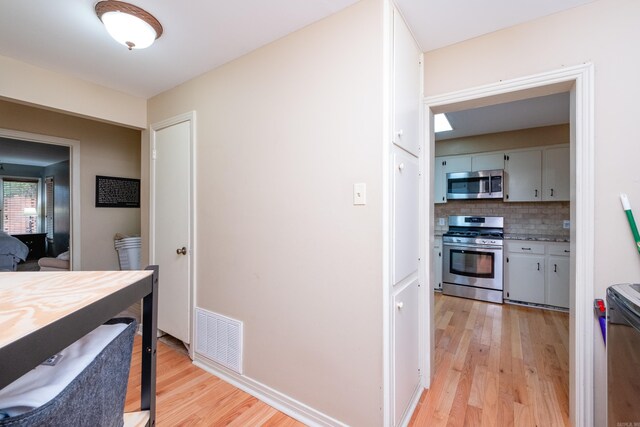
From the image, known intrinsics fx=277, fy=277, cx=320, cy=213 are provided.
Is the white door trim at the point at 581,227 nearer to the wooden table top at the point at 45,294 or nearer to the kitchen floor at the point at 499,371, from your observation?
the kitchen floor at the point at 499,371

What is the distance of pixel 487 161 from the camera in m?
4.20

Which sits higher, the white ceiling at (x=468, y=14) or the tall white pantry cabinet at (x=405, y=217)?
the white ceiling at (x=468, y=14)

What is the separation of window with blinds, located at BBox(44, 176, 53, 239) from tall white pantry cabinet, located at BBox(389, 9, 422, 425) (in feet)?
29.4

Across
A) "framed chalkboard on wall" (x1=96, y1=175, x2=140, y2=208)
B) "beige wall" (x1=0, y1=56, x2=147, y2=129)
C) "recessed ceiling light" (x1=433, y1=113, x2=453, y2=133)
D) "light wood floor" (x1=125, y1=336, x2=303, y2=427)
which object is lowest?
"light wood floor" (x1=125, y1=336, x2=303, y2=427)

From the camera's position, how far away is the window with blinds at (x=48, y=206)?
7068mm

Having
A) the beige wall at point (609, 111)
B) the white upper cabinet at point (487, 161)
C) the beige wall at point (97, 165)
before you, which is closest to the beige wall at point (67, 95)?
the beige wall at point (97, 165)

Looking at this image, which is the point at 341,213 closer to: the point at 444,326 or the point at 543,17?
the point at 543,17

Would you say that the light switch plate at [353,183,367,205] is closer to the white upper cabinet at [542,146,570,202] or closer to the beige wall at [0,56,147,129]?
the beige wall at [0,56,147,129]

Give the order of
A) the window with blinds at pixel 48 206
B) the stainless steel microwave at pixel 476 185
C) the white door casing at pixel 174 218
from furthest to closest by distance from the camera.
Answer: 1. the window with blinds at pixel 48 206
2. the stainless steel microwave at pixel 476 185
3. the white door casing at pixel 174 218

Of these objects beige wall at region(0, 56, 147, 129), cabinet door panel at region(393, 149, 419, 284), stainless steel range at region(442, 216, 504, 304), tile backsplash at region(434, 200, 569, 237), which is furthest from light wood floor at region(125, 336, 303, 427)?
tile backsplash at region(434, 200, 569, 237)

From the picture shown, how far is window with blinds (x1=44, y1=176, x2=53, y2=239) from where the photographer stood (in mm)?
7068

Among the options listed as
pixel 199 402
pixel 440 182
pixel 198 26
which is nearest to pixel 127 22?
pixel 198 26

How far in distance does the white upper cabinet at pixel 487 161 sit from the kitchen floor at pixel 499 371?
6.76 feet

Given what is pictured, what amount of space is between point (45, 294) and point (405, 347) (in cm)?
168
